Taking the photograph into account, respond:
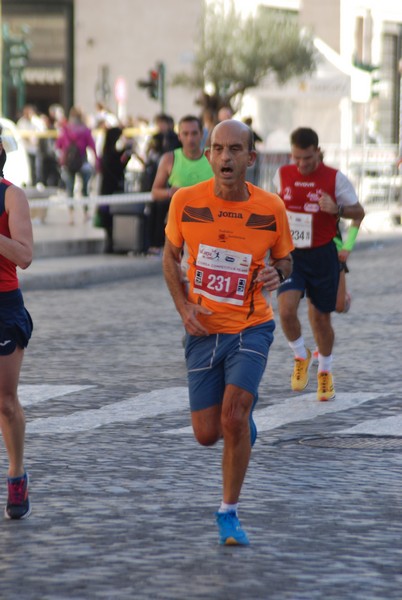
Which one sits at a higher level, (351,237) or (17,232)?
(17,232)

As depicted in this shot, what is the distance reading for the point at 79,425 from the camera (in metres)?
9.36

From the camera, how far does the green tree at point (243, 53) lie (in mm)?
53375

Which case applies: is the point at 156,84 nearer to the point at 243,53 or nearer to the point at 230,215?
the point at 243,53

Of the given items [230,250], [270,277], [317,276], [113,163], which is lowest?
[317,276]

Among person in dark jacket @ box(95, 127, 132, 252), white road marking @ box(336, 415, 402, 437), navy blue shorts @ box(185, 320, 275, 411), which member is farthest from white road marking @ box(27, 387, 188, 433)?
person in dark jacket @ box(95, 127, 132, 252)

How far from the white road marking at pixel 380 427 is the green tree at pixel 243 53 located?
43036 mm

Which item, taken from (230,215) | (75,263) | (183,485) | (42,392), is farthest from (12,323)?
(75,263)

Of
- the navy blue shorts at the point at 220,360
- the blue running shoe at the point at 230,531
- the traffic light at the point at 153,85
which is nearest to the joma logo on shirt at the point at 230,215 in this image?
the navy blue shorts at the point at 220,360

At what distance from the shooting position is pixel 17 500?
6.77 m

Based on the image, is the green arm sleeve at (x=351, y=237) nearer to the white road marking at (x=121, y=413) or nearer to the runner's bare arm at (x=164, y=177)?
the white road marking at (x=121, y=413)

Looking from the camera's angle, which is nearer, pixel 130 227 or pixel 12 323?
pixel 12 323

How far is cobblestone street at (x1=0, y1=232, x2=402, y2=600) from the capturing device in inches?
225

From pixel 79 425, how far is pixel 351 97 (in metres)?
31.6

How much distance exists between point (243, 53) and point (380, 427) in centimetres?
4492
